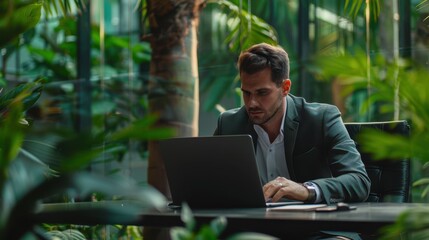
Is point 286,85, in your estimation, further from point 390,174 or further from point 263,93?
point 390,174

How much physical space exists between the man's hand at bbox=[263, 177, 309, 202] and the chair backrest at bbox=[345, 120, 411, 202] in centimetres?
54

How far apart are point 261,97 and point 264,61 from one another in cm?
16

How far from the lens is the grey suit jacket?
3369 millimetres

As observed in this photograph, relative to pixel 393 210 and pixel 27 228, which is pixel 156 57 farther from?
pixel 27 228

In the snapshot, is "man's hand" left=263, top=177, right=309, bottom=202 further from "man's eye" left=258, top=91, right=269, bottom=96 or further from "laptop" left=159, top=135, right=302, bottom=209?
"man's eye" left=258, top=91, right=269, bottom=96

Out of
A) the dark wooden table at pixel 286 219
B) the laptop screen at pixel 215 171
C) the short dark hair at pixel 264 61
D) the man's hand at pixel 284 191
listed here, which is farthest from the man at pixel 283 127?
the dark wooden table at pixel 286 219

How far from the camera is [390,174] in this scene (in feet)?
11.6

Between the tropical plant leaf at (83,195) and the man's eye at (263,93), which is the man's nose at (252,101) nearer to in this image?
the man's eye at (263,93)

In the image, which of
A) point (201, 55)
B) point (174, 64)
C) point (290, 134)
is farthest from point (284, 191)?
point (201, 55)

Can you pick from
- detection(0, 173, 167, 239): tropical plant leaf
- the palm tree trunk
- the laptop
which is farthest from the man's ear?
detection(0, 173, 167, 239): tropical plant leaf

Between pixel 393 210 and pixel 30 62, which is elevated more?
pixel 30 62

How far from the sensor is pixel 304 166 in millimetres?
3588

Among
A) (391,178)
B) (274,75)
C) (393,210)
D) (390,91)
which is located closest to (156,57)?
(274,75)

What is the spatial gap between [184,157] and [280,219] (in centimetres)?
70
